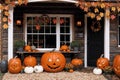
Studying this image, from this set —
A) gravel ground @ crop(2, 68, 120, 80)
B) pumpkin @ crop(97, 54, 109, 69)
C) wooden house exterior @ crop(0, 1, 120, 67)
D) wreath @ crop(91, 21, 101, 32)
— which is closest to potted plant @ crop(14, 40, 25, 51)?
wooden house exterior @ crop(0, 1, 120, 67)

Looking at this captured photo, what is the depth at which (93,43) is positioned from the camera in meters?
14.7

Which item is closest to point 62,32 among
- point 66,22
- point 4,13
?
point 66,22

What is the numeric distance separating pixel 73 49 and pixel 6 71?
126 inches

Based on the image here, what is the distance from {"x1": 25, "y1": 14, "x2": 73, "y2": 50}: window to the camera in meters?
14.6

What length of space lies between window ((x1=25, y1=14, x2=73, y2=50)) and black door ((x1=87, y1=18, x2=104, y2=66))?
89 centimetres

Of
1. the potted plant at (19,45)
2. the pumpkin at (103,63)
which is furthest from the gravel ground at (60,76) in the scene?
the potted plant at (19,45)

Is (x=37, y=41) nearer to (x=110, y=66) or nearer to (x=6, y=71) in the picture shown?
(x=6, y=71)

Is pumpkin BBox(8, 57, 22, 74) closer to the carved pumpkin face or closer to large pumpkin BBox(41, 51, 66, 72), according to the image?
large pumpkin BBox(41, 51, 66, 72)

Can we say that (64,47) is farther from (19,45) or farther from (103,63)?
(103,63)

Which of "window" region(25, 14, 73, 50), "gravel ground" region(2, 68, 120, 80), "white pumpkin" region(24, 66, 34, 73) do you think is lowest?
"gravel ground" region(2, 68, 120, 80)

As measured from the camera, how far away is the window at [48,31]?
1456 cm

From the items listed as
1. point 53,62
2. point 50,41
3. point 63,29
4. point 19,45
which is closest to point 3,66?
point 19,45

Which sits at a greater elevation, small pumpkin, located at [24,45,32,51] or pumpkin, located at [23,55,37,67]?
small pumpkin, located at [24,45,32,51]

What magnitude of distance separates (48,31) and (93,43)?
86.0 inches
